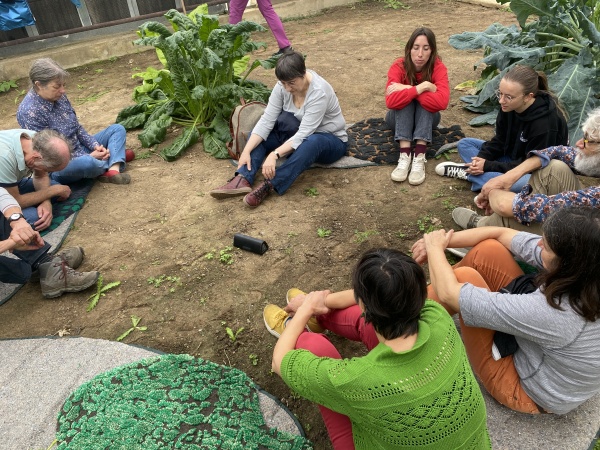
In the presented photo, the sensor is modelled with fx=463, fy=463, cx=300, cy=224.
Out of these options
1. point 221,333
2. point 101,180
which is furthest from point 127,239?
point 221,333

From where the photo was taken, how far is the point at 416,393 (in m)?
1.38

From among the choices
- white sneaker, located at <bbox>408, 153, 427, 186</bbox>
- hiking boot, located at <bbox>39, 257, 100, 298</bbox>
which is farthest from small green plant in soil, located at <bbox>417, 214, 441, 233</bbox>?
hiking boot, located at <bbox>39, 257, 100, 298</bbox>

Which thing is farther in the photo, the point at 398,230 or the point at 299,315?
the point at 398,230

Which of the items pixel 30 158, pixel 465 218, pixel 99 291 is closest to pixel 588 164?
pixel 465 218

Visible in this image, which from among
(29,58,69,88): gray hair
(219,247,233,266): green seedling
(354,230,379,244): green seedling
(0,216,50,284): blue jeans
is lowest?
(354,230,379,244): green seedling

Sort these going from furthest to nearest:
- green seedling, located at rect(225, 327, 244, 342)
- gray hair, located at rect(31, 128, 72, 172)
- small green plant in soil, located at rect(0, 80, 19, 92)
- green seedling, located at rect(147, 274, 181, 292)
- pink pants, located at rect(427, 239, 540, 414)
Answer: small green plant in soil, located at rect(0, 80, 19, 92)
gray hair, located at rect(31, 128, 72, 172)
green seedling, located at rect(147, 274, 181, 292)
green seedling, located at rect(225, 327, 244, 342)
pink pants, located at rect(427, 239, 540, 414)

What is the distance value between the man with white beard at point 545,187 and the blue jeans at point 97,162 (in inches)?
117

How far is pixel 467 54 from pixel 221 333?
5.18 metres

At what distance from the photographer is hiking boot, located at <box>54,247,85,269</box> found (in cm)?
303

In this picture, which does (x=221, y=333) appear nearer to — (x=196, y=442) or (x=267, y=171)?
(x=196, y=442)

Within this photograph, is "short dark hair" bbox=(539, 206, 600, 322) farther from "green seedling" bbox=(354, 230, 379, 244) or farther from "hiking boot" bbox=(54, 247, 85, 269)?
"hiking boot" bbox=(54, 247, 85, 269)

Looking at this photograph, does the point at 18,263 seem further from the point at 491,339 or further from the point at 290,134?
the point at 491,339

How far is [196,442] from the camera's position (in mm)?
2004

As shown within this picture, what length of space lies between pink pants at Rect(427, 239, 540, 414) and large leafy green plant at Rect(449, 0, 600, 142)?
6.66ft
